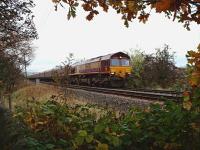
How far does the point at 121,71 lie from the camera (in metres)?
40.4

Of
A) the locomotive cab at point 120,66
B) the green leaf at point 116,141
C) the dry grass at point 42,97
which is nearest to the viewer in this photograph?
the green leaf at point 116,141

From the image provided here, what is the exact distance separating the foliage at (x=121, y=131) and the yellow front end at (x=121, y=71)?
3213 cm

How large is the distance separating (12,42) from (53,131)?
89.1 ft

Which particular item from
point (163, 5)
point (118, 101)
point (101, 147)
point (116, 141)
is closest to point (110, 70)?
point (118, 101)

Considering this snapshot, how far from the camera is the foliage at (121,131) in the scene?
598 centimetres

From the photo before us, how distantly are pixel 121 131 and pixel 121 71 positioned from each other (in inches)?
1338

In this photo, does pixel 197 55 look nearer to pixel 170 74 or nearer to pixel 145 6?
pixel 145 6

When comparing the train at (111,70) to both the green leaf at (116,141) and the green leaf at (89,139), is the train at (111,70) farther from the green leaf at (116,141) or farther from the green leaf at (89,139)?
the green leaf at (89,139)

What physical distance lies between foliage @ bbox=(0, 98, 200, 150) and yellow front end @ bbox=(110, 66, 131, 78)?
3213cm

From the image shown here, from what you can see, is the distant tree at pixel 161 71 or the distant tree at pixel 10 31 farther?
the distant tree at pixel 161 71

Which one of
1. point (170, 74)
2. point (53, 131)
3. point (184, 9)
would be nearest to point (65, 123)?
point (53, 131)

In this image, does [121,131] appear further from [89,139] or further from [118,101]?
[118,101]

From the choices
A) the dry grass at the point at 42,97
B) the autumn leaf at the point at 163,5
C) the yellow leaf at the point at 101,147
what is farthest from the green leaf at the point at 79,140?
the dry grass at the point at 42,97

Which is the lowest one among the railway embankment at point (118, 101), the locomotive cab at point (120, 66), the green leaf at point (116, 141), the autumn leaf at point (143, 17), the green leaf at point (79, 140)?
the railway embankment at point (118, 101)
